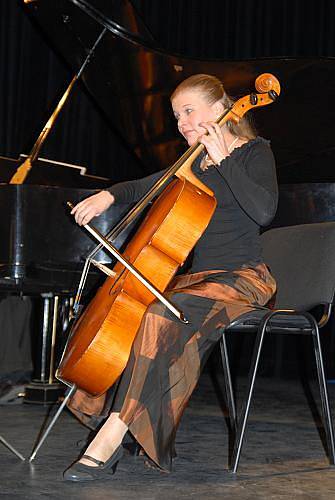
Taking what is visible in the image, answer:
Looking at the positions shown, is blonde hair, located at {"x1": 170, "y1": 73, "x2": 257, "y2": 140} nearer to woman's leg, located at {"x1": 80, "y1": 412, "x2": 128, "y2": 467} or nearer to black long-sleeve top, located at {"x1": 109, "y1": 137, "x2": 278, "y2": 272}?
black long-sleeve top, located at {"x1": 109, "y1": 137, "x2": 278, "y2": 272}

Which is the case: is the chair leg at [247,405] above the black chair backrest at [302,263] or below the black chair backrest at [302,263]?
below

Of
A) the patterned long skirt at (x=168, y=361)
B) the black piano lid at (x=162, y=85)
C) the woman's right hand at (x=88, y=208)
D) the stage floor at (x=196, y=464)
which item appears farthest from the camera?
the black piano lid at (x=162, y=85)

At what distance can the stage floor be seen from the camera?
1.85 m

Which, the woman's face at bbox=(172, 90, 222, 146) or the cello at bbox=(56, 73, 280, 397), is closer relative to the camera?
the cello at bbox=(56, 73, 280, 397)

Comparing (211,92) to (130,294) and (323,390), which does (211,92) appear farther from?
(323,390)

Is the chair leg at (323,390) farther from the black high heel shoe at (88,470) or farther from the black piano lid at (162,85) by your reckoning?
the black piano lid at (162,85)

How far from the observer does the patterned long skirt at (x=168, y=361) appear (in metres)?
1.95

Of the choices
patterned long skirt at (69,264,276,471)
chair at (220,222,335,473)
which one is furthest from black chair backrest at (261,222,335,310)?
patterned long skirt at (69,264,276,471)

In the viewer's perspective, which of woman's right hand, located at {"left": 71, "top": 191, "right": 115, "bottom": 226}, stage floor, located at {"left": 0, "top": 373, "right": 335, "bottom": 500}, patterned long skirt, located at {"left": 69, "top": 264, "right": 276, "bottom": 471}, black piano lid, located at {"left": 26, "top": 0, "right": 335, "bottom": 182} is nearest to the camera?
stage floor, located at {"left": 0, "top": 373, "right": 335, "bottom": 500}

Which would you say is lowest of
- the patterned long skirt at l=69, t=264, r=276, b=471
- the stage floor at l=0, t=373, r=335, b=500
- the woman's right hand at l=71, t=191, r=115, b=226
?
the stage floor at l=0, t=373, r=335, b=500

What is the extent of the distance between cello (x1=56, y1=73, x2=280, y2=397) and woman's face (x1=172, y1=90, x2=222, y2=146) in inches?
9.9

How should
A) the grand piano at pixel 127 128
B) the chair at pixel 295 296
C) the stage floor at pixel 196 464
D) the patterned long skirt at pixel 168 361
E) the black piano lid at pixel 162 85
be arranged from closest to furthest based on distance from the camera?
1. the stage floor at pixel 196 464
2. the patterned long skirt at pixel 168 361
3. the chair at pixel 295 296
4. the grand piano at pixel 127 128
5. the black piano lid at pixel 162 85

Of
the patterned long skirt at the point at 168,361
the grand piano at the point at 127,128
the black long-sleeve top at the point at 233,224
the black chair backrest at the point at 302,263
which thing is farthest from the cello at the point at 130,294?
the grand piano at the point at 127,128

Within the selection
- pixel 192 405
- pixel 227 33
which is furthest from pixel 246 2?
pixel 192 405
